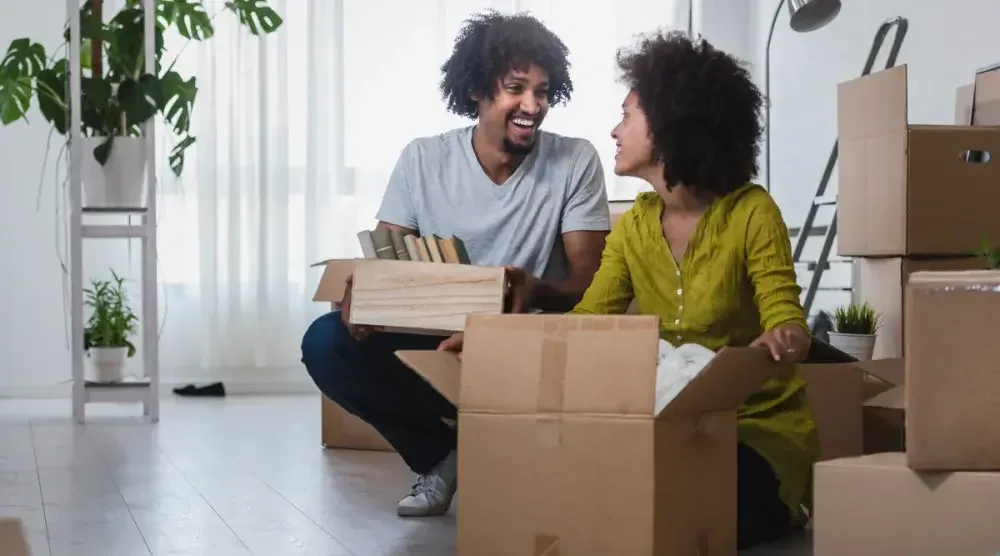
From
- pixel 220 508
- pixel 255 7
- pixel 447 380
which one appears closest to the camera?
pixel 447 380

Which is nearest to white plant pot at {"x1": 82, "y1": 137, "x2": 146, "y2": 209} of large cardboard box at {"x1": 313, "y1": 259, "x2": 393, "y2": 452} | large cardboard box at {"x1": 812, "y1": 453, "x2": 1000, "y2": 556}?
large cardboard box at {"x1": 313, "y1": 259, "x2": 393, "y2": 452}

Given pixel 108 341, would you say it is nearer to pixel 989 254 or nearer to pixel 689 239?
pixel 689 239

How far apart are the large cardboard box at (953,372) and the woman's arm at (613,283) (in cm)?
67

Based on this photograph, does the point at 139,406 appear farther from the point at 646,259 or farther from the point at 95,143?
the point at 646,259

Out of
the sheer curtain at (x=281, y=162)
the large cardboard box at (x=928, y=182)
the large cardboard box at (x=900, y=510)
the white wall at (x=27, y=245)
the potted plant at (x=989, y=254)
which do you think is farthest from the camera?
the sheer curtain at (x=281, y=162)

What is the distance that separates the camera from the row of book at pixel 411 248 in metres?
2.06

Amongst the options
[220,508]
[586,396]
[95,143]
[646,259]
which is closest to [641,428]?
[586,396]

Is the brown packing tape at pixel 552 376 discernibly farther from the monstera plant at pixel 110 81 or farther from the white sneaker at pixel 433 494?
the monstera plant at pixel 110 81

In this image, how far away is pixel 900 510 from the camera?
4.84ft

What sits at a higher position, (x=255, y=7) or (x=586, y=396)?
(x=255, y=7)

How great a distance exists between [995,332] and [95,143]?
10.1 ft

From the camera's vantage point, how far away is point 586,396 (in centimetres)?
158

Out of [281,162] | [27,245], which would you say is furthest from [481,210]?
[27,245]

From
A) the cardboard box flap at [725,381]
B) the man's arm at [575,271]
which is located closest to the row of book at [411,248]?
the man's arm at [575,271]
